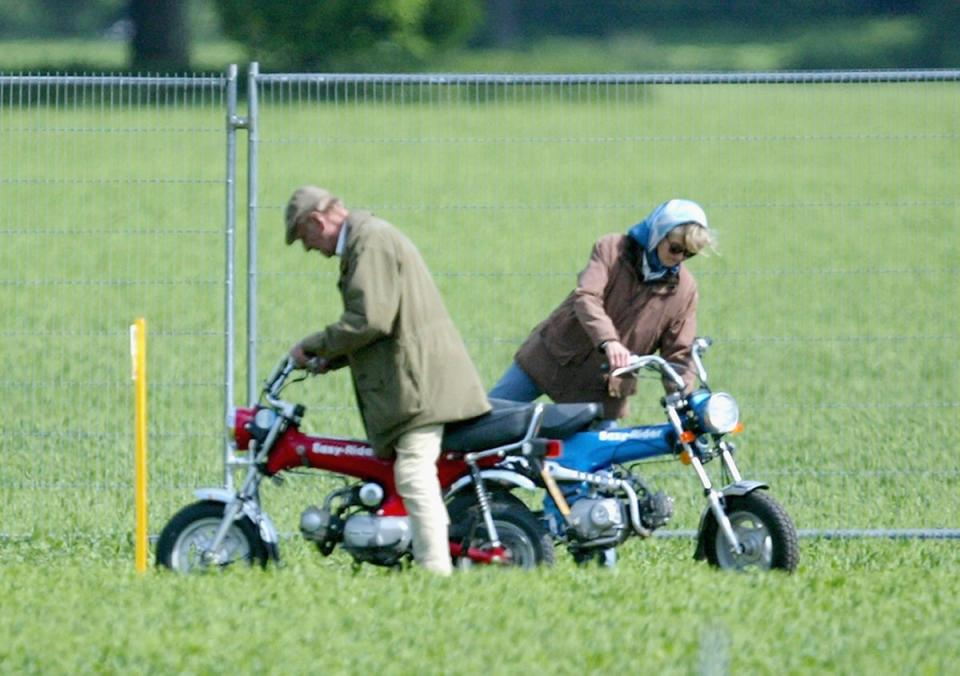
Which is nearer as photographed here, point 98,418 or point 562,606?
point 562,606

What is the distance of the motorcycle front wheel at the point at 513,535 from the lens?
851 centimetres

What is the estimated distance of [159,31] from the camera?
56.9 metres

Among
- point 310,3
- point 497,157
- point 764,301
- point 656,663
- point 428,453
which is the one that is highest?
point 310,3

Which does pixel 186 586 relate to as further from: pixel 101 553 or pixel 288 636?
pixel 101 553

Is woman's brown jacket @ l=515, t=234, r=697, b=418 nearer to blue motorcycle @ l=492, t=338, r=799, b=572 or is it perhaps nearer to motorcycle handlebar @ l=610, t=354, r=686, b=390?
motorcycle handlebar @ l=610, t=354, r=686, b=390

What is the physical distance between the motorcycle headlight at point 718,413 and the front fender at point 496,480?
30.5 inches

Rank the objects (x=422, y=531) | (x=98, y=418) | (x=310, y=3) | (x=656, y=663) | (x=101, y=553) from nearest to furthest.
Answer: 1. (x=656, y=663)
2. (x=422, y=531)
3. (x=101, y=553)
4. (x=98, y=418)
5. (x=310, y=3)

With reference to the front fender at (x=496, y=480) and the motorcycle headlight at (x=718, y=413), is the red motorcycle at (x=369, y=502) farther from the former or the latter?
the motorcycle headlight at (x=718, y=413)

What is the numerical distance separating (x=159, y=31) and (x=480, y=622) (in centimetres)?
5121

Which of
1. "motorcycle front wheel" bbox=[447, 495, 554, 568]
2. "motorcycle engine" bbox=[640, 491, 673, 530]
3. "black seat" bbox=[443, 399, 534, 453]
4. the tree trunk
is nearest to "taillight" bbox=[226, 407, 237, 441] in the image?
"black seat" bbox=[443, 399, 534, 453]

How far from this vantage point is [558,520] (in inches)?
344

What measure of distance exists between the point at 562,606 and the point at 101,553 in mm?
3103

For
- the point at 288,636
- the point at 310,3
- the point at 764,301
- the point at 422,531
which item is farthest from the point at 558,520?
the point at 310,3

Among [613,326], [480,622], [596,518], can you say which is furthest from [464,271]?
[480,622]
